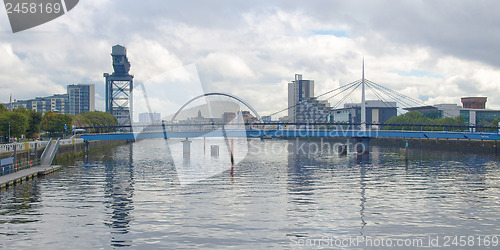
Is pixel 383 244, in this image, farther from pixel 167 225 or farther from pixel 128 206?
pixel 128 206

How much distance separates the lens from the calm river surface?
76.2 feet

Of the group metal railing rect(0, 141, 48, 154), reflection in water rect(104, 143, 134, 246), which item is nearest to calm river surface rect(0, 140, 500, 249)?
reflection in water rect(104, 143, 134, 246)

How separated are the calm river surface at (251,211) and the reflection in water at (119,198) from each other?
0.26ft

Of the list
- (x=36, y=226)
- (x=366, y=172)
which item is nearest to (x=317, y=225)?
(x=36, y=226)

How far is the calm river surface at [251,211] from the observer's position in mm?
23219

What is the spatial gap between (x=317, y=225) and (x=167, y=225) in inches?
338

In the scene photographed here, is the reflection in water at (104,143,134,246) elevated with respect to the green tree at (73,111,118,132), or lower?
lower

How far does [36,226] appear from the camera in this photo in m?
25.8

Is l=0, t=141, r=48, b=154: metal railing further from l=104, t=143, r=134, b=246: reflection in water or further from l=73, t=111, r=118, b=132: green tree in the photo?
l=73, t=111, r=118, b=132: green tree

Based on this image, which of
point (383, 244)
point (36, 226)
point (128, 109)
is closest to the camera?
point (383, 244)

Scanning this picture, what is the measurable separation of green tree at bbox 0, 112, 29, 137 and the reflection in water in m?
21.6

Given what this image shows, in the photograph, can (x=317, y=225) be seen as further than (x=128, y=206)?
No

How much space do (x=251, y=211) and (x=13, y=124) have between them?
→ 177 feet

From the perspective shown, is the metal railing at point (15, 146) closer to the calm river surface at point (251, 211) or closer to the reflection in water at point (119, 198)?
the calm river surface at point (251, 211)
